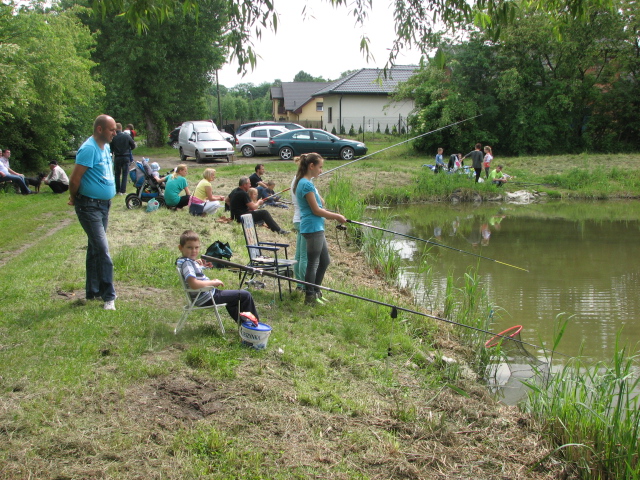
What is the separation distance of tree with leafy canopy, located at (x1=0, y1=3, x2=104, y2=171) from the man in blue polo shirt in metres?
10.1

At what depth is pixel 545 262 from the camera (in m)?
11.7

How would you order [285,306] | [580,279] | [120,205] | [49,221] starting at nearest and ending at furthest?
[285,306] < [580,279] < [49,221] < [120,205]

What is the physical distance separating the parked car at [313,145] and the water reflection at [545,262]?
22.5 ft

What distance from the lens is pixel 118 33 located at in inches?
1170

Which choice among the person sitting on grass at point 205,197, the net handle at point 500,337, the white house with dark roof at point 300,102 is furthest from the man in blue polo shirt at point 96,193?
the white house with dark roof at point 300,102

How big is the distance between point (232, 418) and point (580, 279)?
7.98 metres

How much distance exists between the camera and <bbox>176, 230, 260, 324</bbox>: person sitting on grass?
17.6ft

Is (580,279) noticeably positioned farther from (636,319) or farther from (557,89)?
(557,89)

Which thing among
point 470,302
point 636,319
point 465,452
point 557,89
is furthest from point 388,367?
point 557,89

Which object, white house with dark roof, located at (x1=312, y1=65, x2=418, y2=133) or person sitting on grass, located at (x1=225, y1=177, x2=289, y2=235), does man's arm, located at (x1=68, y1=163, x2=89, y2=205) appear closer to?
person sitting on grass, located at (x1=225, y1=177, x2=289, y2=235)

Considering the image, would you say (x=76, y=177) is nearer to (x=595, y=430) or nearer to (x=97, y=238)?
(x=97, y=238)

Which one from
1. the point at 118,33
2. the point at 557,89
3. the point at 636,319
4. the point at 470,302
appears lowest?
Answer: the point at 636,319

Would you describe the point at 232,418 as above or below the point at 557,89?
below

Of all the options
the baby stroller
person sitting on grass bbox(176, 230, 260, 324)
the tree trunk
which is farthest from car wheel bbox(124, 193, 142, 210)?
the tree trunk
